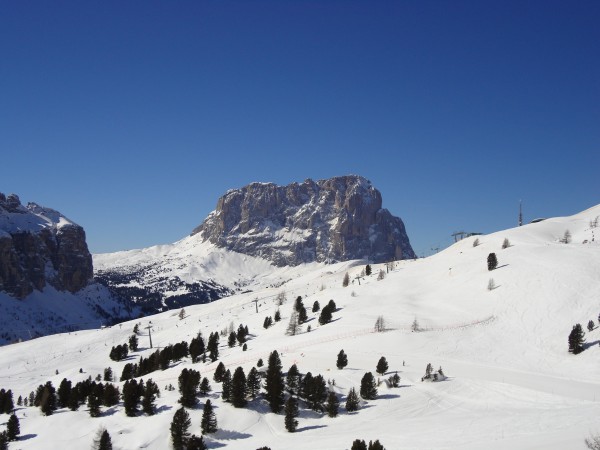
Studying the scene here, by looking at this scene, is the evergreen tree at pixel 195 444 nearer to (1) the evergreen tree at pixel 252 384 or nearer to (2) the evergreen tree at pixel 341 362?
(1) the evergreen tree at pixel 252 384

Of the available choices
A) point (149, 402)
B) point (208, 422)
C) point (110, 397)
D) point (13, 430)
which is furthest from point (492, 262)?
point (13, 430)

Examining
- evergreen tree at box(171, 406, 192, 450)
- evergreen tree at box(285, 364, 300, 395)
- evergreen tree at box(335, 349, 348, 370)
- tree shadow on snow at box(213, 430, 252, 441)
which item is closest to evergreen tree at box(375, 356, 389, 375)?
evergreen tree at box(335, 349, 348, 370)

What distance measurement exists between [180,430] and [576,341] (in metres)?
45.7

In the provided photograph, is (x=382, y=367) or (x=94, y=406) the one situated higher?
(x=382, y=367)

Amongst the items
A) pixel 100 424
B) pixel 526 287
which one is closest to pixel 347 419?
pixel 100 424

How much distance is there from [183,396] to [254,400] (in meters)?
6.28

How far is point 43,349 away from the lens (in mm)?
118688

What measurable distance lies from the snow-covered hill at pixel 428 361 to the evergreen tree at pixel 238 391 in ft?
2.83

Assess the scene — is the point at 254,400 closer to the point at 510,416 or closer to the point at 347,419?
the point at 347,419

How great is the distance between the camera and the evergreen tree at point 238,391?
132ft

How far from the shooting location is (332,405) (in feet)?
129

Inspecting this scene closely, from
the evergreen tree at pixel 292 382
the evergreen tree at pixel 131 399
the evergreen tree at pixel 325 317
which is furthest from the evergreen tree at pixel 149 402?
the evergreen tree at pixel 325 317

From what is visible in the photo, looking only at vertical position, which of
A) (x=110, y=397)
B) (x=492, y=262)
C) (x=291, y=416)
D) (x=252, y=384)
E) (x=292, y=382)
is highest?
(x=492, y=262)

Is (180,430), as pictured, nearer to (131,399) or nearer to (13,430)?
(131,399)
